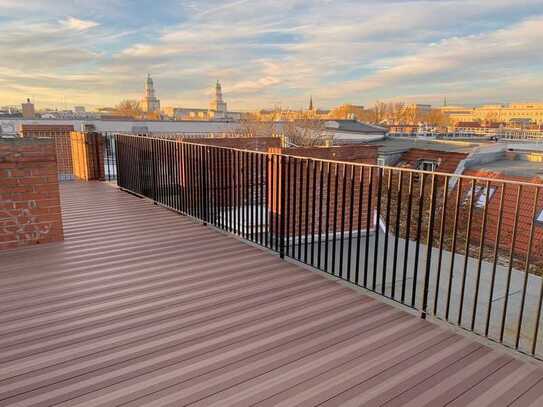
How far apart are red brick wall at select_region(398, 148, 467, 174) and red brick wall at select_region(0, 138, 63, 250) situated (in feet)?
71.9

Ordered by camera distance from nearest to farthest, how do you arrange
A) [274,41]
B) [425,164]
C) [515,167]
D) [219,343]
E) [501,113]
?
[219,343]
[515,167]
[274,41]
[425,164]
[501,113]

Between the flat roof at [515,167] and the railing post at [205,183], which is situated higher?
the railing post at [205,183]

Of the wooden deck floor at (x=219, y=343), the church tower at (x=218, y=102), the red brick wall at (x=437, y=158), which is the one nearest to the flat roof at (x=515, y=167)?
the red brick wall at (x=437, y=158)

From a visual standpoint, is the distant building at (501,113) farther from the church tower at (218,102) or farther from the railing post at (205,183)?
the railing post at (205,183)

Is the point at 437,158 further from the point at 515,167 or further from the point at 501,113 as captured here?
the point at 501,113

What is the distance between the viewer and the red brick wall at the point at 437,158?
2262 cm

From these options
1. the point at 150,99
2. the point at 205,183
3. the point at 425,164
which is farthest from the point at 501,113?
the point at 205,183

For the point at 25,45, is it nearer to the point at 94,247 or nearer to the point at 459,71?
the point at 94,247

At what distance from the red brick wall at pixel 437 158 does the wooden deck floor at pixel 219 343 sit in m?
21.6

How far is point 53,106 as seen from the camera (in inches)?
3155

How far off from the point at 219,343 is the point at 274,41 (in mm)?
23528

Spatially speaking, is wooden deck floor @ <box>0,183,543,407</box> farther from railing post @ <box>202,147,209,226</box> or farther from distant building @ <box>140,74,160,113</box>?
distant building @ <box>140,74,160,113</box>

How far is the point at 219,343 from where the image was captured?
2311 mm

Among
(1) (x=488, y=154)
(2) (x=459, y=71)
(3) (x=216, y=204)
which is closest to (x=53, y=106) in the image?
(2) (x=459, y=71)
